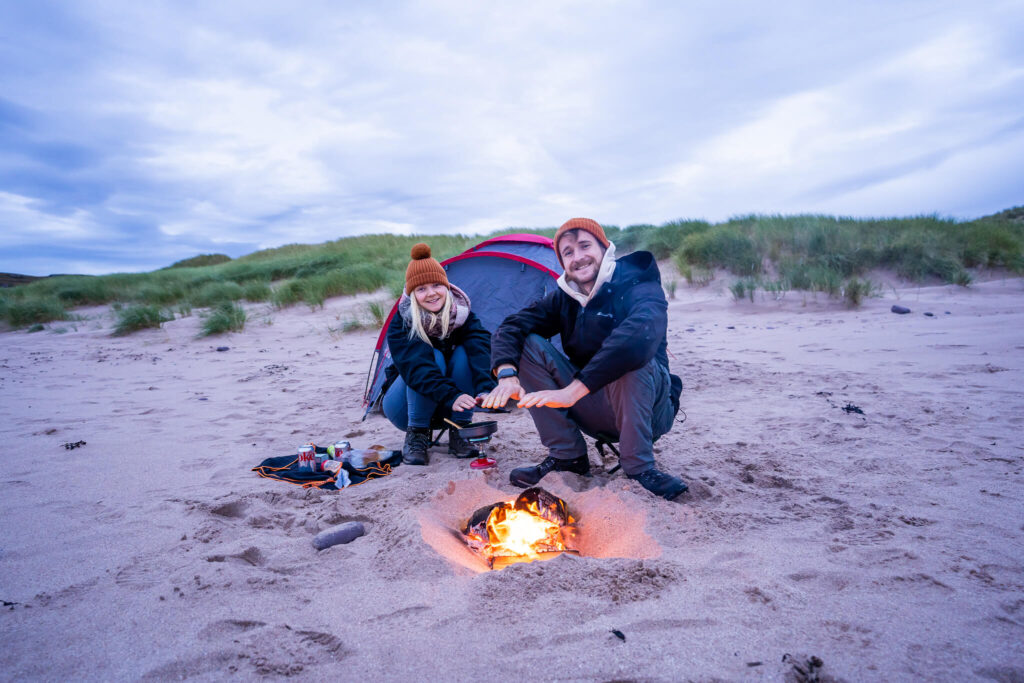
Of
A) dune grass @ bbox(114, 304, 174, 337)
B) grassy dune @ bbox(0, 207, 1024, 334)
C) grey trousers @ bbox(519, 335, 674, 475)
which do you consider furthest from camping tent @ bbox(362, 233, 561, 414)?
dune grass @ bbox(114, 304, 174, 337)

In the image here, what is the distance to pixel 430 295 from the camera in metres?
3.41

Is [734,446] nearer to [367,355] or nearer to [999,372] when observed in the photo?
[999,372]

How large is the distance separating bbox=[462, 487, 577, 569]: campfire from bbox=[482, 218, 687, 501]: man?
1.39 ft

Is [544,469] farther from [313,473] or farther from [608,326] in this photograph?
[313,473]

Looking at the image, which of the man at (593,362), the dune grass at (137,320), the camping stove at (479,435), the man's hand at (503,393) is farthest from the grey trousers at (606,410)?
the dune grass at (137,320)

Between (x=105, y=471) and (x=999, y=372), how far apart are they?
6.50 metres

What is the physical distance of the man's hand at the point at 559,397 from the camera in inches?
99.2

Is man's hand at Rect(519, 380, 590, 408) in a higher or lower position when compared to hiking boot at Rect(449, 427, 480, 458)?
higher

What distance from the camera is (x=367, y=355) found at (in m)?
7.37

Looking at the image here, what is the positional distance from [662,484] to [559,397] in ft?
2.17

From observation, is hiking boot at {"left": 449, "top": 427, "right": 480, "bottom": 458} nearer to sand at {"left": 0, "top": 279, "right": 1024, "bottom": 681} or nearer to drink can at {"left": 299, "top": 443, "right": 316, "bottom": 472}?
sand at {"left": 0, "top": 279, "right": 1024, "bottom": 681}

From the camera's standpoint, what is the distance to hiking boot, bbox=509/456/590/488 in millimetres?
2895

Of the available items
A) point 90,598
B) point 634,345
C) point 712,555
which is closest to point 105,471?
point 90,598

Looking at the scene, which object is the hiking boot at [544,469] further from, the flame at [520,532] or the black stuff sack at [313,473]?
the black stuff sack at [313,473]
